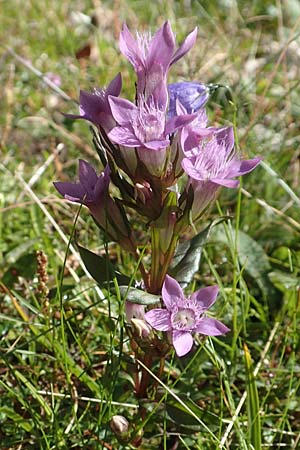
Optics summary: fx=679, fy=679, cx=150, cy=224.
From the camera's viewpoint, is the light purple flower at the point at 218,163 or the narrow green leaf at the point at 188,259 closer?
the light purple flower at the point at 218,163

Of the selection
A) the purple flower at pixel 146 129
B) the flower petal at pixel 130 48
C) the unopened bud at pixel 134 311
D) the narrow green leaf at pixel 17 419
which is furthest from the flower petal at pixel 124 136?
the narrow green leaf at pixel 17 419

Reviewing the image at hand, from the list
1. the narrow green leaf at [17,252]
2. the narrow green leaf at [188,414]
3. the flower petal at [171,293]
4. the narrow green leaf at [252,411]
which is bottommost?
the narrow green leaf at [188,414]

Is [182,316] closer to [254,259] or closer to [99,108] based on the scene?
[99,108]

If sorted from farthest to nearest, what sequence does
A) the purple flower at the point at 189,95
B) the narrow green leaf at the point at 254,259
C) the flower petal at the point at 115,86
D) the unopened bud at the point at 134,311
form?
the narrow green leaf at the point at 254,259 → the purple flower at the point at 189,95 → the unopened bud at the point at 134,311 → the flower petal at the point at 115,86

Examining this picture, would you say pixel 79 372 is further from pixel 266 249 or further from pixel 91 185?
pixel 266 249

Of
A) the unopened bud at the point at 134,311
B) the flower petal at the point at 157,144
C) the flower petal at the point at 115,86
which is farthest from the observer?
the unopened bud at the point at 134,311

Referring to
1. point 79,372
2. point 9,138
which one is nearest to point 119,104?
point 79,372

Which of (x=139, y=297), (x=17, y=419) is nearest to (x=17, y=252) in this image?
(x=17, y=419)

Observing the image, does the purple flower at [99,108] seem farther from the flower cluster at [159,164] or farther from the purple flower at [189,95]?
the purple flower at [189,95]
